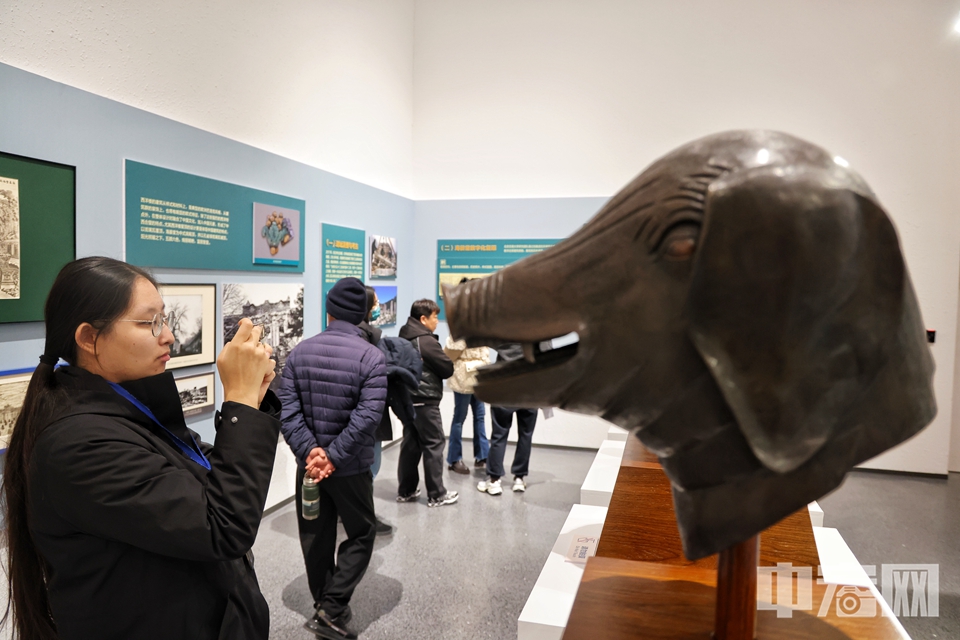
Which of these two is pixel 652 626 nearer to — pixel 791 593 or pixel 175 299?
pixel 791 593

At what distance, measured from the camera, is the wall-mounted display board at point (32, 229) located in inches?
92.3

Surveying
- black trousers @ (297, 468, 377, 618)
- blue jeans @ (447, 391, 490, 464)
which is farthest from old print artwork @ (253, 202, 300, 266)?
blue jeans @ (447, 391, 490, 464)

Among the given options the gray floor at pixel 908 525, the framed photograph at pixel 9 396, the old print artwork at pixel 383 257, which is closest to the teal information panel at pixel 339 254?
the old print artwork at pixel 383 257

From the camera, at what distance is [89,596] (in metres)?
1.16

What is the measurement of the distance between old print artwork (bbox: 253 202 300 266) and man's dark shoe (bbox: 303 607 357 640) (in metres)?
2.24

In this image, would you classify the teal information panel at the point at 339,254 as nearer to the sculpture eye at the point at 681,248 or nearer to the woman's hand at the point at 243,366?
the woman's hand at the point at 243,366

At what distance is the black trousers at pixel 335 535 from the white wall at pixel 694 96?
14.0 ft

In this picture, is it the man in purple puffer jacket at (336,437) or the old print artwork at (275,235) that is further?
the old print artwork at (275,235)

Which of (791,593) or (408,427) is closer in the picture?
(791,593)

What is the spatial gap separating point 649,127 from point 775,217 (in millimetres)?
5797

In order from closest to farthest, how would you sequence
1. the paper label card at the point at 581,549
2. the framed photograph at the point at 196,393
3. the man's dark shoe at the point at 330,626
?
the paper label card at the point at 581,549
the man's dark shoe at the point at 330,626
the framed photograph at the point at 196,393

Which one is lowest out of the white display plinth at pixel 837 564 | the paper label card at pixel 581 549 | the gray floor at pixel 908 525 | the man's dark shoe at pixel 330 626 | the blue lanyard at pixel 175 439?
the gray floor at pixel 908 525

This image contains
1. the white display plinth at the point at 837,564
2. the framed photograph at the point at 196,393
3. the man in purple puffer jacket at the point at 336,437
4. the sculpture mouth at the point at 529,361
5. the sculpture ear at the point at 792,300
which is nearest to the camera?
the sculpture ear at the point at 792,300

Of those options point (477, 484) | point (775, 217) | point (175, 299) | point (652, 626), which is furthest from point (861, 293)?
point (477, 484)
